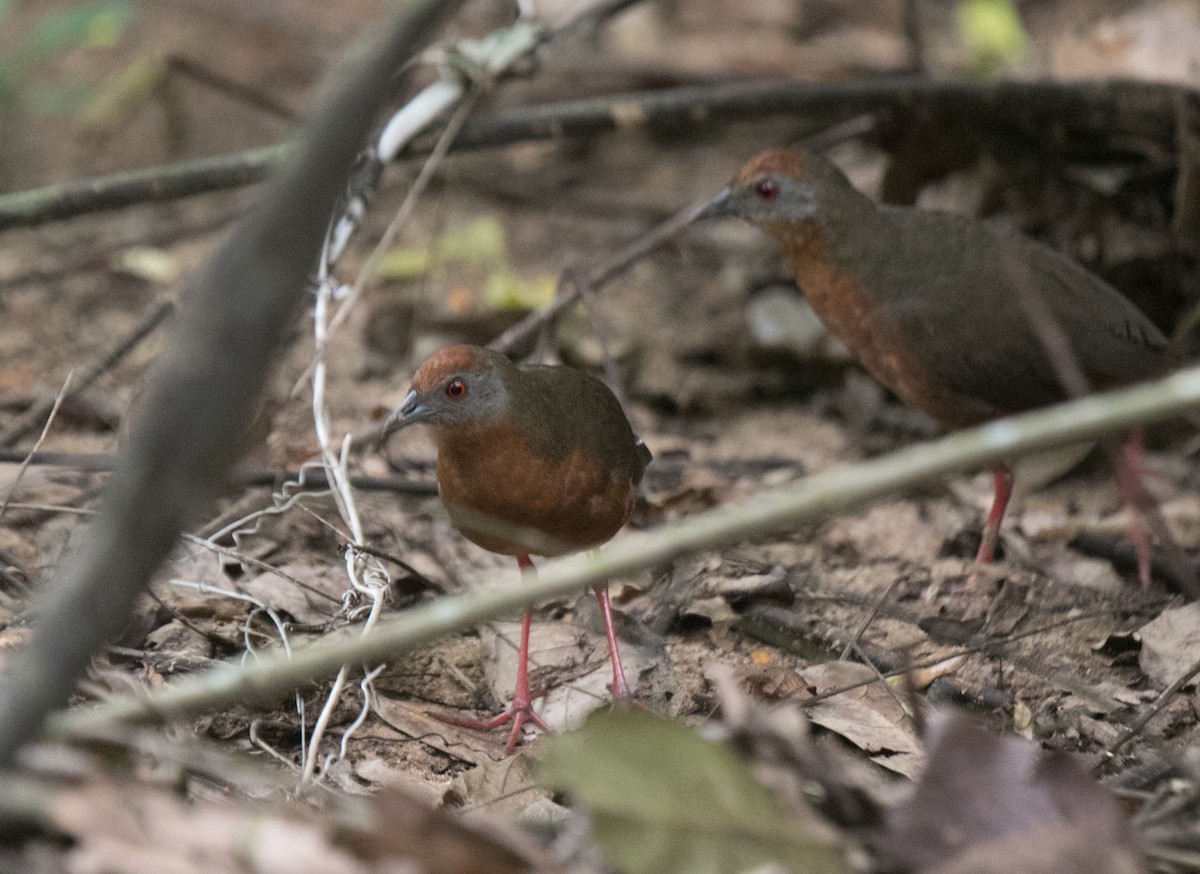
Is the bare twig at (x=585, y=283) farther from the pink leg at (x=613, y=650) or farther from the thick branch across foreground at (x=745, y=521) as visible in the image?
the thick branch across foreground at (x=745, y=521)

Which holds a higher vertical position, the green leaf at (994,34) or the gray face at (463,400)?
the gray face at (463,400)

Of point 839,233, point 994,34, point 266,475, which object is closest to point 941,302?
point 839,233

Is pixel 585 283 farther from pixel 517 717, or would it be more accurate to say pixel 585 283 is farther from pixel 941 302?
pixel 517 717

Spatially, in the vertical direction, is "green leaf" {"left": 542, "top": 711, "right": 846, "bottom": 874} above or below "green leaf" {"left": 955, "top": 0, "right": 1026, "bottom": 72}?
above

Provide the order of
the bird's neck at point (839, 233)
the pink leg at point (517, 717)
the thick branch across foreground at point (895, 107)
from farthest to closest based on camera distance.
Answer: the thick branch across foreground at point (895, 107) → the bird's neck at point (839, 233) → the pink leg at point (517, 717)

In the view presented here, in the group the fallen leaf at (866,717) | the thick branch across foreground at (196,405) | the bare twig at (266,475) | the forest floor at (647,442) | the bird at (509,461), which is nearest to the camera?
the thick branch across foreground at (196,405)

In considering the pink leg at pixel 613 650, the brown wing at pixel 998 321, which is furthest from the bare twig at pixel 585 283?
the pink leg at pixel 613 650

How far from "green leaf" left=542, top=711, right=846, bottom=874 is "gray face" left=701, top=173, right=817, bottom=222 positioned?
3.16 meters

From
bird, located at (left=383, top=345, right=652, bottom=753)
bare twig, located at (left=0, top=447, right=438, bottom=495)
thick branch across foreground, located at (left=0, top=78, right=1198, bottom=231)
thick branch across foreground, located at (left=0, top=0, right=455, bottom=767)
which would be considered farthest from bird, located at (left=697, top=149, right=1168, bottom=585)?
thick branch across foreground, located at (left=0, top=0, right=455, bottom=767)

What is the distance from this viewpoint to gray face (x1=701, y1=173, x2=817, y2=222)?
4.79 meters

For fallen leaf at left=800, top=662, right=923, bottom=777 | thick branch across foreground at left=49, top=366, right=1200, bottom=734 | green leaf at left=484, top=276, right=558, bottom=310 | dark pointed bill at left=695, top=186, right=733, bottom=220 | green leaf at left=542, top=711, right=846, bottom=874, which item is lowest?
fallen leaf at left=800, top=662, right=923, bottom=777

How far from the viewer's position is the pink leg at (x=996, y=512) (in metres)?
4.48

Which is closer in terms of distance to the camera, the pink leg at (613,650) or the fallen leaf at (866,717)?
the fallen leaf at (866,717)

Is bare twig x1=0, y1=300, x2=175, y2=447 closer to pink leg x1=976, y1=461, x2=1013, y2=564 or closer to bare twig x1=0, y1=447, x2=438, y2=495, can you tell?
bare twig x1=0, y1=447, x2=438, y2=495
